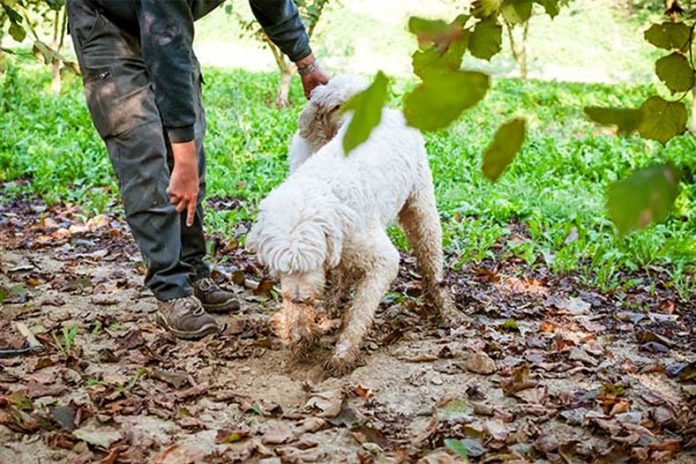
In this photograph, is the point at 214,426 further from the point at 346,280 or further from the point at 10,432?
the point at 346,280

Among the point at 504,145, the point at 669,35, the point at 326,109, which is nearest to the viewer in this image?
the point at 504,145

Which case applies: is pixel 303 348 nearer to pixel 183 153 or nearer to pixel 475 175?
pixel 183 153

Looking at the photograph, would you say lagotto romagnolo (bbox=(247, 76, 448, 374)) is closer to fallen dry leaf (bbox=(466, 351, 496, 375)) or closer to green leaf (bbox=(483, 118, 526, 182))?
fallen dry leaf (bbox=(466, 351, 496, 375))

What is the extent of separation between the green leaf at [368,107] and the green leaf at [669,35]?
0.82 m

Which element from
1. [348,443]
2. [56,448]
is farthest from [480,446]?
[56,448]

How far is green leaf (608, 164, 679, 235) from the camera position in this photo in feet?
2.46

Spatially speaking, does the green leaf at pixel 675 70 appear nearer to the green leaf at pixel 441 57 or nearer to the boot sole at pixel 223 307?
the green leaf at pixel 441 57

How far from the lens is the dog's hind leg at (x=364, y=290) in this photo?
3480 millimetres

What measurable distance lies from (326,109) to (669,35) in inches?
107

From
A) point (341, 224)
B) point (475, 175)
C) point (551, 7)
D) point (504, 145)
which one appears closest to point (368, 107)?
point (504, 145)

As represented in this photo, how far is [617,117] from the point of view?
0.85 m

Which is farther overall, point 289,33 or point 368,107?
point 289,33

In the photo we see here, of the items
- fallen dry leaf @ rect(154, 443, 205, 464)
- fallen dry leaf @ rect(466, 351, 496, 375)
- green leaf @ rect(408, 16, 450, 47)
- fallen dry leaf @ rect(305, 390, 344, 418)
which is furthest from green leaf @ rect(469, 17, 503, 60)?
fallen dry leaf @ rect(466, 351, 496, 375)

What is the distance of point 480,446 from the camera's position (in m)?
2.79
